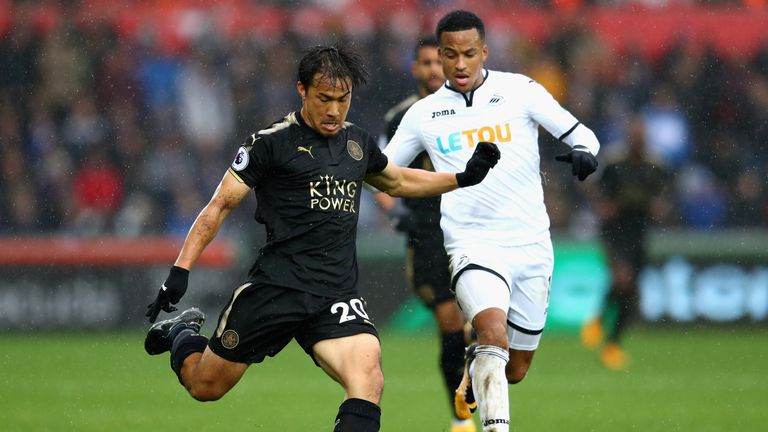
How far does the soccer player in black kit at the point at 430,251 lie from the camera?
9445 millimetres

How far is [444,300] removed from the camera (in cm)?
969

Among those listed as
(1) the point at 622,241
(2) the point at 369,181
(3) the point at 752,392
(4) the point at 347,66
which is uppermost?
(4) the point at 347,66

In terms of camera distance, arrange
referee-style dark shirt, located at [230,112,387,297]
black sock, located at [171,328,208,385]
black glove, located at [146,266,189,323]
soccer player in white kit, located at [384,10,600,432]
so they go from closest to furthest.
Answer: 1. black glove, located at [146,266,189,323]
2. referee-style dark shirt, located at [230,112,387,297]
3. black sock, located at [171,328,208,385]
4. soccer player in white kit, located at [384,10,600,432]

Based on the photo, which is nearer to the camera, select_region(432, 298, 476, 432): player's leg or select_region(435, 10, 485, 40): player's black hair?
select_region(435, 10, 485, 40): player's black hair

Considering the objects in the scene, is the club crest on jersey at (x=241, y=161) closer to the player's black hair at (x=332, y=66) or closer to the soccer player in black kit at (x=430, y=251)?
the player's black hair at (x=332, y=66)

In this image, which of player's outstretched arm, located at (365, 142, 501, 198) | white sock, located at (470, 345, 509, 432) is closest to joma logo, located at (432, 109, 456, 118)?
player's outstretched arm, located at (365, 142, 501, 198)

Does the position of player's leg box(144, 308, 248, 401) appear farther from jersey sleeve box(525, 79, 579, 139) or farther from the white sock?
jersey sleeve box(525, 79, 579, 139)

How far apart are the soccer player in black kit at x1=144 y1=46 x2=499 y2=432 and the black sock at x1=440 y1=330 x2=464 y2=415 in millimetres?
2565

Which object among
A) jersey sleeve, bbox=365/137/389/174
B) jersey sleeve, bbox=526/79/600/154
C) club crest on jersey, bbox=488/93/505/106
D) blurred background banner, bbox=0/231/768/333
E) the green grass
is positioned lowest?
the green grass

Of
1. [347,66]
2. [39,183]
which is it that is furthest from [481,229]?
[39,183]

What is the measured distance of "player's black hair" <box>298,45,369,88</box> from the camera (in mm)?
6738

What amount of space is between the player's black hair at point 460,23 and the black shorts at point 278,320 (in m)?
1.92

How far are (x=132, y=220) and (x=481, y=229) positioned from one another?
9.73 metres

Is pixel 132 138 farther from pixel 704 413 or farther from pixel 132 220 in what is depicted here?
pixel 704 413
